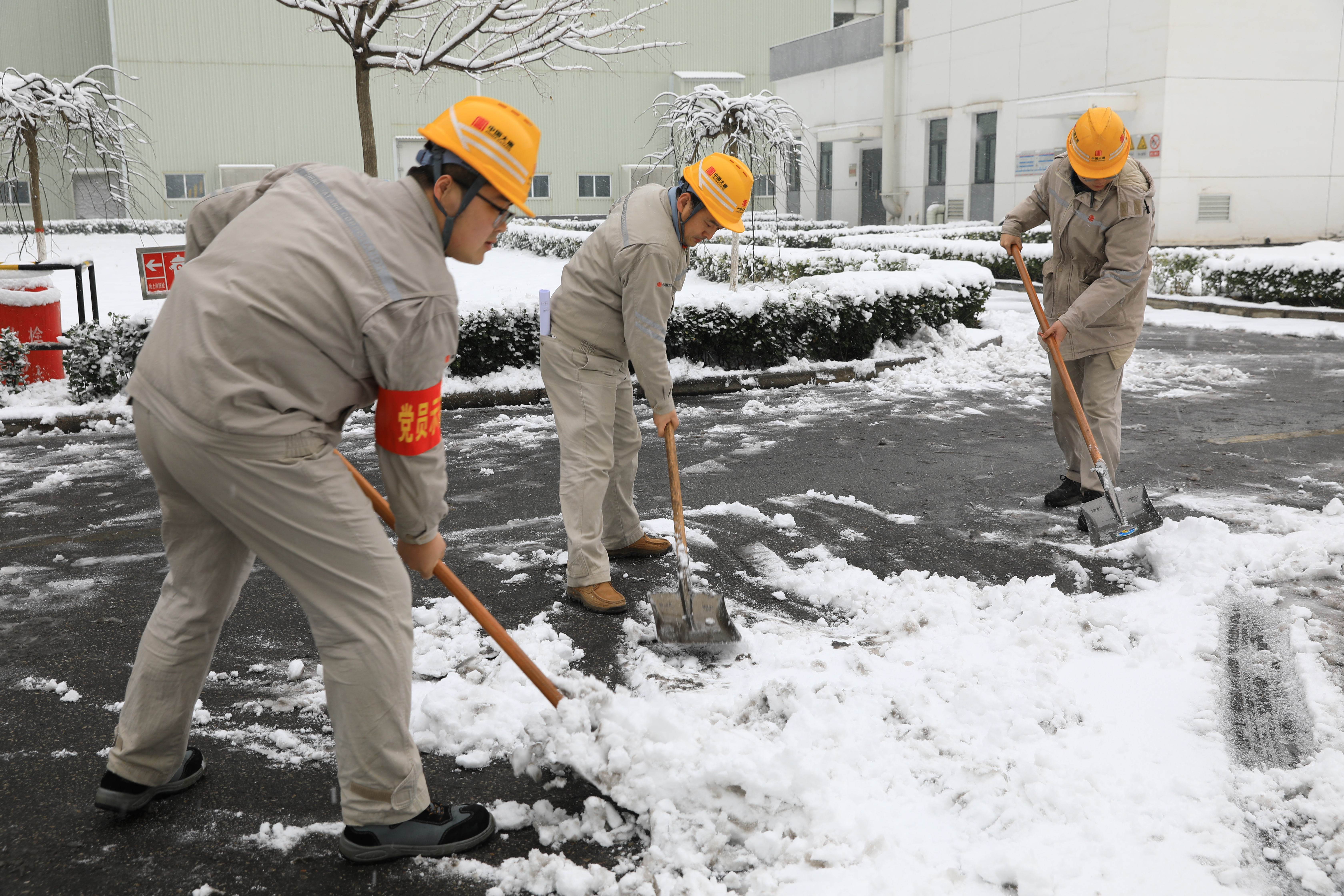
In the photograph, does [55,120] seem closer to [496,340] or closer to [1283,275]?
[496,340]

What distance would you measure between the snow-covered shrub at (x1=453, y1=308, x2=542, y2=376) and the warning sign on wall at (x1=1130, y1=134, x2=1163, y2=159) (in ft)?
52.3

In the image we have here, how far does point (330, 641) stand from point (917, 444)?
18.5ft

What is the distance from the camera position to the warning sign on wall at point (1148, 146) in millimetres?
21062

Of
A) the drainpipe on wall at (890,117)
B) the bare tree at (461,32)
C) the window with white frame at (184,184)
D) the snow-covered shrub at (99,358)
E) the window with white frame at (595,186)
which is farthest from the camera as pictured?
the window with white frame at (595,186)

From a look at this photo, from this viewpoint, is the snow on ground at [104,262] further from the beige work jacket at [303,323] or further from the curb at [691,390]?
the beige work jacket at [303,323]

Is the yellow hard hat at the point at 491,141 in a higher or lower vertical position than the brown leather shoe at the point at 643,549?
higher

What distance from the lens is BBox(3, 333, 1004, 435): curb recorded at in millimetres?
7945

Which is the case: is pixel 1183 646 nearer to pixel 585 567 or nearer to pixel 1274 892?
pixel 1274 892

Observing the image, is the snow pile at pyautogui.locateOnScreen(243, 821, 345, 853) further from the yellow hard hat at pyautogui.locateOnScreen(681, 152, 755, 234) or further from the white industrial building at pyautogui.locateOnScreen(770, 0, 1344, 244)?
the white industrial building at pyautogui.locateOnScreen(770, 0, 1344, 244)

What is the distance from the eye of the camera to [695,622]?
12.7 feet

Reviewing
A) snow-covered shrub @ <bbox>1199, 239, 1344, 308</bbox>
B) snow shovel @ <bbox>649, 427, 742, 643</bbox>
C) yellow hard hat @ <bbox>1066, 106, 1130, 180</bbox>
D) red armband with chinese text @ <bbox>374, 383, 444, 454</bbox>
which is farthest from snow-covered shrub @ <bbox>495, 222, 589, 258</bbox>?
red armband with chinese text @ <bbox>374, 383, 444, 454</bbox>

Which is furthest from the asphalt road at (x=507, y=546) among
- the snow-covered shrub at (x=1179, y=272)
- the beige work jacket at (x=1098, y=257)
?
the snow-covered shrub at (x=1179, y=272)

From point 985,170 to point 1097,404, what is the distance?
74.3 feet

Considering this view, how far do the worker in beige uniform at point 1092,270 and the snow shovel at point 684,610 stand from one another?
2314 millimetres
